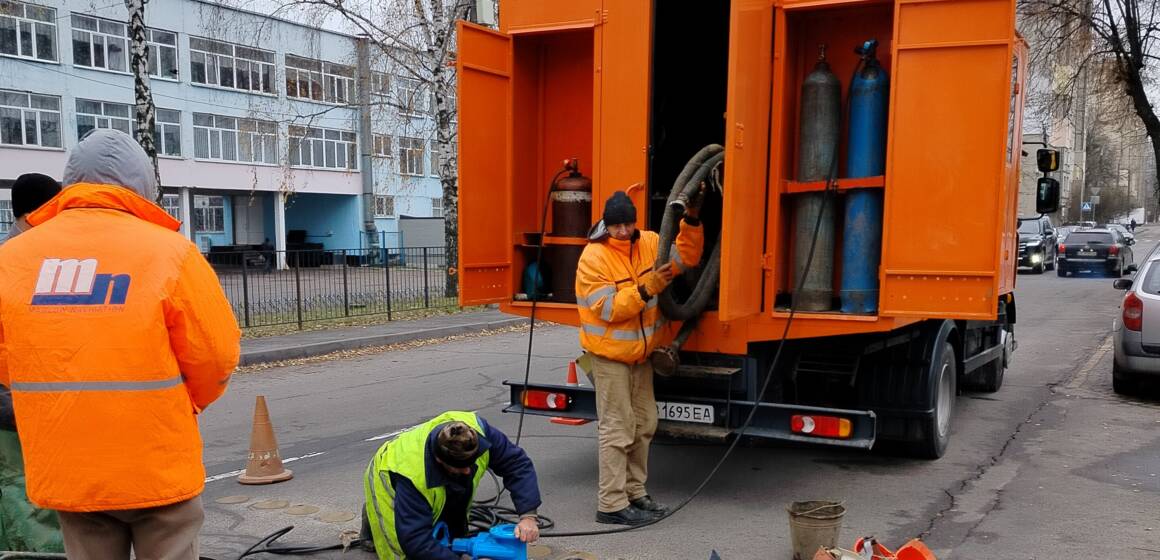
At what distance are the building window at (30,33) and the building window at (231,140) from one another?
19.1 feet

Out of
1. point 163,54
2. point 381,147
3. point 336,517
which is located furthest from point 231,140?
point 336,517

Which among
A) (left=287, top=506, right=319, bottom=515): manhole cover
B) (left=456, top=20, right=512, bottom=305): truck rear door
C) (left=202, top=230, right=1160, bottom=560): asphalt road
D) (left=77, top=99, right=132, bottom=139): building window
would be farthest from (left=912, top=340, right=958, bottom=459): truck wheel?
(left=77, top=99, right=132, bottom=139): building window

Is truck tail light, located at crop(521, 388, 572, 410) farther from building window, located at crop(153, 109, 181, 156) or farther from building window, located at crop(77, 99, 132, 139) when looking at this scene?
building window, located at crop(153, 109, 181, 156)

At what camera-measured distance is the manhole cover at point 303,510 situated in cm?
553

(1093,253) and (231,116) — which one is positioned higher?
(231,116)

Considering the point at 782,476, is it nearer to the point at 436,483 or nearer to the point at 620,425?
the point at 620,425

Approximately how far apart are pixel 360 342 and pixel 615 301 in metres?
9.32

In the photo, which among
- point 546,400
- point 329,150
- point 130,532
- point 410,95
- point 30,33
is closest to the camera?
point 130,532

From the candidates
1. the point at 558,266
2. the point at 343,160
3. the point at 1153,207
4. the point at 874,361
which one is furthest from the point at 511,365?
the point at 1153,207

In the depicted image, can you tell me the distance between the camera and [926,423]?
6.29 metres

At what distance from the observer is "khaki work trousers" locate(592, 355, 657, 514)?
5.32 metres

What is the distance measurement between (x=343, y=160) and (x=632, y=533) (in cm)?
3878

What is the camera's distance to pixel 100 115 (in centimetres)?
3269

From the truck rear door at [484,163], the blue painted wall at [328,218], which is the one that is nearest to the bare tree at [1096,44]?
the truck rear door at [484,163]
